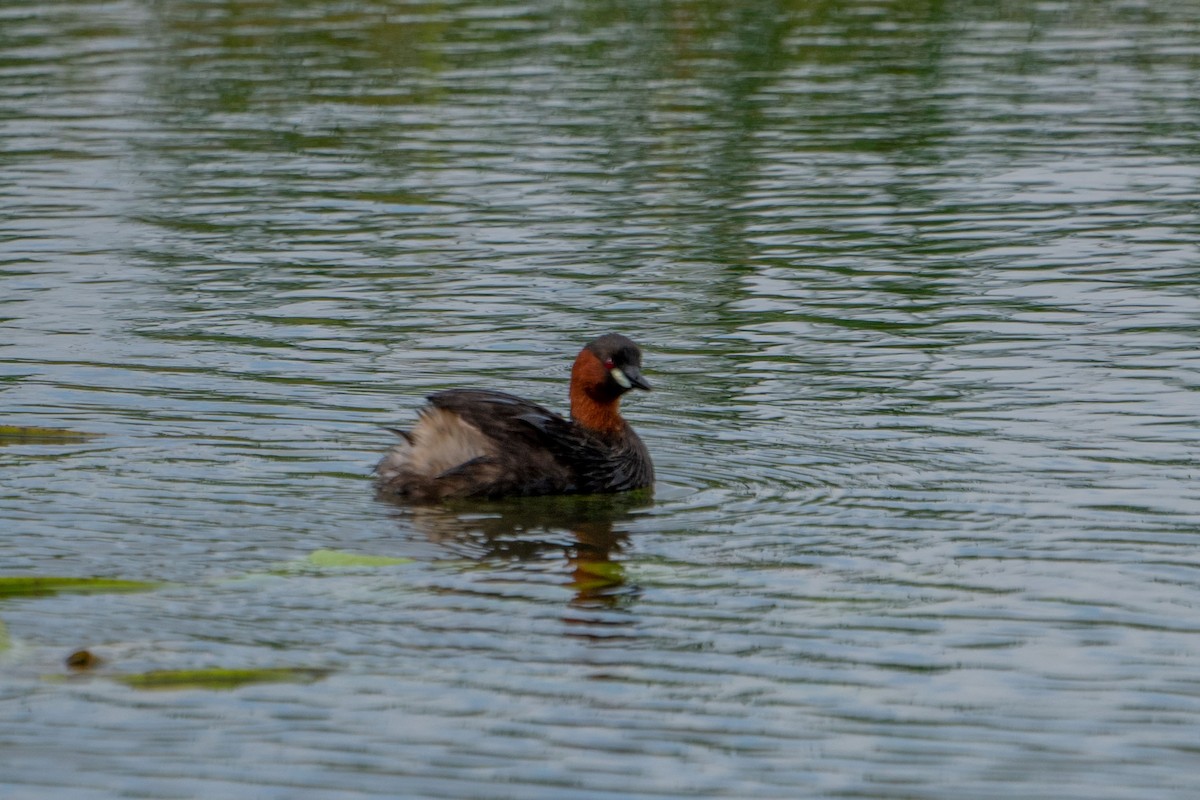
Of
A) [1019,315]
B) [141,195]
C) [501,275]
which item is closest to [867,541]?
[1019,315]

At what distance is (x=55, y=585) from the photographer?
375 inches

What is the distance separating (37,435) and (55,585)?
3246 mm

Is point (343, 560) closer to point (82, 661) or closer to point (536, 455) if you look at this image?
point (82, 661)

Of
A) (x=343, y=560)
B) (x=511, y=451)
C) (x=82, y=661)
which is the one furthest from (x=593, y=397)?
(x=82, y=661)

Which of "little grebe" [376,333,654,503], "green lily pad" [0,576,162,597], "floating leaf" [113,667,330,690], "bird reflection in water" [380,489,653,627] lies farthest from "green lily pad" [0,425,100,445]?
"floating leaf" [113,667,330,690]

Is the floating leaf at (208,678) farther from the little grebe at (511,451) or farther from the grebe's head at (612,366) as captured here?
the grebe's head at (612,366)

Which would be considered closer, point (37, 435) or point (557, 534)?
point (557, 534)

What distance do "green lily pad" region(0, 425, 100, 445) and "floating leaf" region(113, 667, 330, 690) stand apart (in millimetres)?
4423

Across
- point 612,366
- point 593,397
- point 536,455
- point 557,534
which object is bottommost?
point 557,534

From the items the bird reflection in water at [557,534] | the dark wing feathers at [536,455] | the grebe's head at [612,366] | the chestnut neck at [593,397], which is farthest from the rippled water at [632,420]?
the grebe's head at [612,366]

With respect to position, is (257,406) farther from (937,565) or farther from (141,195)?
(141,195)

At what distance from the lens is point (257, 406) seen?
13492 mm

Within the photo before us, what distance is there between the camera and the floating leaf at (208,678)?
8344 mm

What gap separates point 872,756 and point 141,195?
15.4 m
